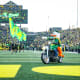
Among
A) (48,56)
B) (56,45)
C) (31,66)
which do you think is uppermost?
(56,45)

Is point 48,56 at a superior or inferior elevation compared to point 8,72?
superior

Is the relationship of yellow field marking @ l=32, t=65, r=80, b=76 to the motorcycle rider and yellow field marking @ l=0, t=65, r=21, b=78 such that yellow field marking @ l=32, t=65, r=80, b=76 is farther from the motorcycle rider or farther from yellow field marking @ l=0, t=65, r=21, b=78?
the motorcycle rider

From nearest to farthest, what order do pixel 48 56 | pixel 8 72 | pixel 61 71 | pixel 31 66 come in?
pixel 8 72
pixel 61 71
pixel 31 66
pixel 48 56

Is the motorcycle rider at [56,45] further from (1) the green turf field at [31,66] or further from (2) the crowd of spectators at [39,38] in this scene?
(2) the crowd of spectators at [39,38]

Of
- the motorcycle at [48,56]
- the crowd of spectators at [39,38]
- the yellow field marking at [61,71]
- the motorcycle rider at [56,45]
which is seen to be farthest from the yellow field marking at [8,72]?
the crowd of spectators at [39,38]

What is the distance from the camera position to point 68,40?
80688 mm

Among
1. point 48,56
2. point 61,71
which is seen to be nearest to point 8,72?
point 61,71

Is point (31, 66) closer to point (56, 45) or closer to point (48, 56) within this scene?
point (48, 56)

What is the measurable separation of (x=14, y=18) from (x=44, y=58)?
5701cm

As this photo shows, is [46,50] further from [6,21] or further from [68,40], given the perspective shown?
[68,40]

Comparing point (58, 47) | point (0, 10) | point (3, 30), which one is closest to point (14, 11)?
point (0, 10)

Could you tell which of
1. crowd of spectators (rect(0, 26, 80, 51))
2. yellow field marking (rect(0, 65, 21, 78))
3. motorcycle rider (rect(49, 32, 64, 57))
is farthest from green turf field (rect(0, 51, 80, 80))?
crowd of spectators (rect(0, 26, 80, 51))

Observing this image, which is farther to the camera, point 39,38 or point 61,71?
point 39,38

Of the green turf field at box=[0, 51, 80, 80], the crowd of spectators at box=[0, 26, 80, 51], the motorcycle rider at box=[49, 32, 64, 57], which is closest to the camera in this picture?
the green turf field at box=[0, 51, 80, 80]
